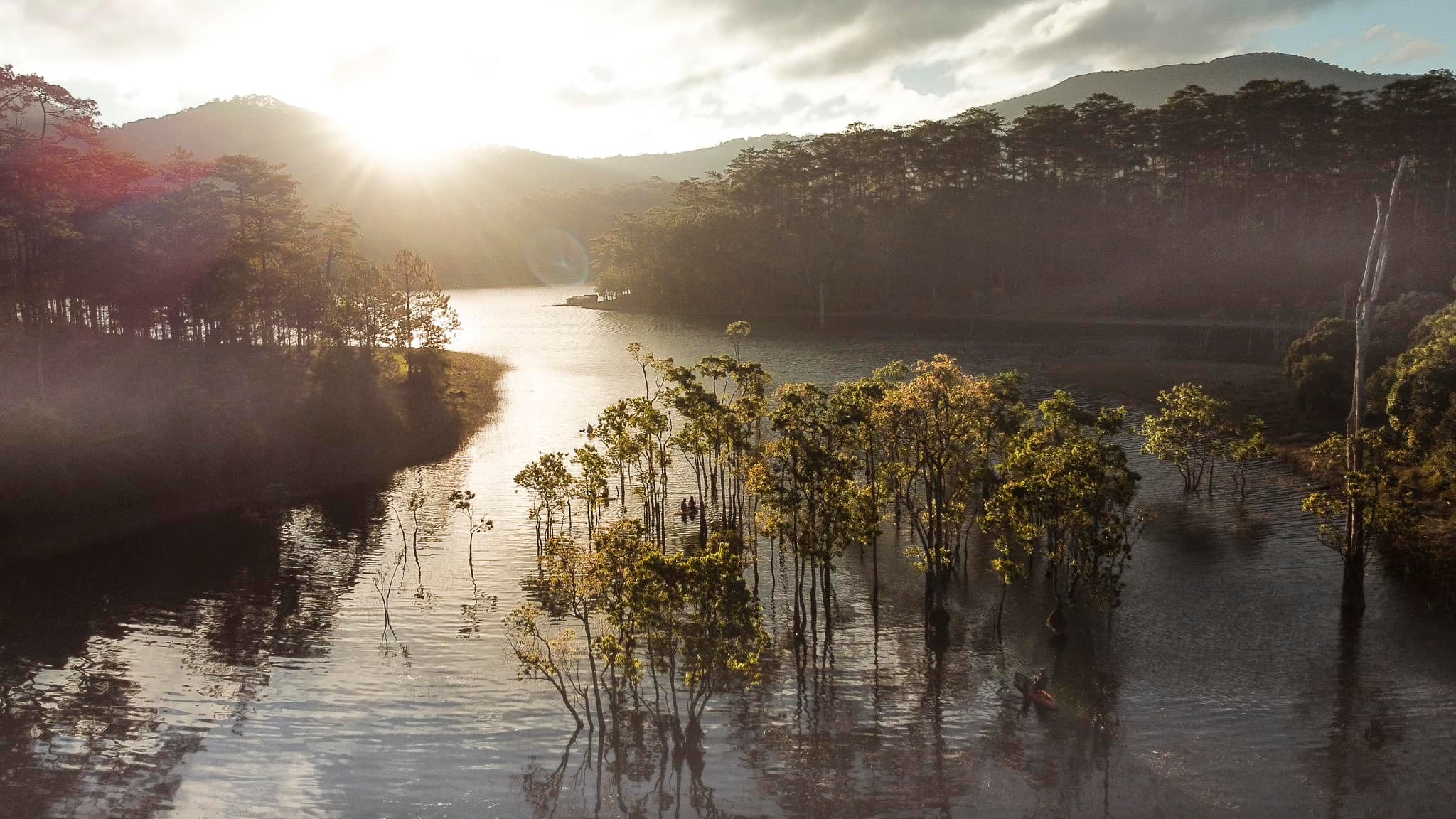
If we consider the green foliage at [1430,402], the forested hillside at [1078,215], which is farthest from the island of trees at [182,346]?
the forested hillside at [1078,215]

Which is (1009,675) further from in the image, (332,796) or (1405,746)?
(332,796)

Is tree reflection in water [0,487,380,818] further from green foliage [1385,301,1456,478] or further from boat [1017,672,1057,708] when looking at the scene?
green foliage [1385,301,1456,478]

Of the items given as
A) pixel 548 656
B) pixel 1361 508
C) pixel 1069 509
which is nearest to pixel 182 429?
pixel 548 656

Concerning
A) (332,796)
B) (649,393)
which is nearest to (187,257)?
(649,393)

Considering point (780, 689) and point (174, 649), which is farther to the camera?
point (174, 649)

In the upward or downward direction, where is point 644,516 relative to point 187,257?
downward

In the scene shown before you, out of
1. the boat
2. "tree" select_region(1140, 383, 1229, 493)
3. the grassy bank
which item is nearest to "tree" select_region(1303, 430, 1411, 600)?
"tree" select_region(1140, 383, 1229, 493)

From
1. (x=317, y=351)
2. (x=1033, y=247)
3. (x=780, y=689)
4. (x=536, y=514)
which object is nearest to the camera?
(x=780, y=689)
